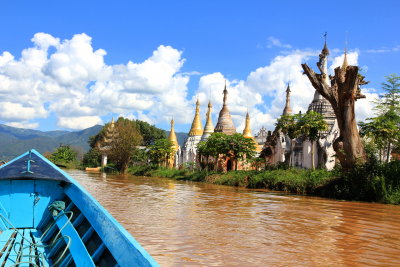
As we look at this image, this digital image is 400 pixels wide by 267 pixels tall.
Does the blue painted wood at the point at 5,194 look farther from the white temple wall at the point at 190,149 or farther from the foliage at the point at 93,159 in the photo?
the foliage at the point at 93,159

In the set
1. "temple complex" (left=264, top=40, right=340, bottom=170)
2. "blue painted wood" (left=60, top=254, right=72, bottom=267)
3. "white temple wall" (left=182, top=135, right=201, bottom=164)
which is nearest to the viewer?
"blue painted wood" (left=60, top=254, right=72, bottom=267)

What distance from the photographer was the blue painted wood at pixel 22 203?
21.5 ft

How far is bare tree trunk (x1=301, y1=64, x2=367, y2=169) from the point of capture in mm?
16594

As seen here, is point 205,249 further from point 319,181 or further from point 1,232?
point 319,181

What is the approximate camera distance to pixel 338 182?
17547 mm

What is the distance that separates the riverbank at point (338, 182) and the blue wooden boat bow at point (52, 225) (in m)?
12.6

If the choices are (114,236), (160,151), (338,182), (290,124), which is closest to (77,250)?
(114,236)

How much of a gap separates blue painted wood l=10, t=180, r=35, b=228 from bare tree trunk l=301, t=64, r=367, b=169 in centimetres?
1328

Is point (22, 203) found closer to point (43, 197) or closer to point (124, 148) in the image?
point (43, 197)

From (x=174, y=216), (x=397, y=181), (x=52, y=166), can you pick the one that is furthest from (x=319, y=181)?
(x=52, y=166)

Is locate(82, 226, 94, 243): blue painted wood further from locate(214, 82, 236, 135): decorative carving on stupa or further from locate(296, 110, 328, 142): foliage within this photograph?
locate(214, 82, 236, 135): decorative carving on stupa

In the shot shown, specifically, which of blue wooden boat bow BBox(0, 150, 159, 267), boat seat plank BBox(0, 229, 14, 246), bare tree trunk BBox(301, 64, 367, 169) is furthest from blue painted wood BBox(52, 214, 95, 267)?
bare tree trunk BBox(301, 64, 367, 169)

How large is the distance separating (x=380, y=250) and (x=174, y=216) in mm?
5245

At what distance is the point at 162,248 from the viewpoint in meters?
6.77
